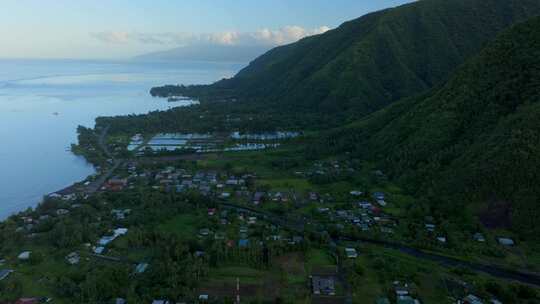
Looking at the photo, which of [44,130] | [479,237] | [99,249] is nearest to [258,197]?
[99,249]

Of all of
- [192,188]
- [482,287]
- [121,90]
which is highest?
[121,90]

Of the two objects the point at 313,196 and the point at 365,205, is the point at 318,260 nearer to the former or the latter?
the point at 365,205

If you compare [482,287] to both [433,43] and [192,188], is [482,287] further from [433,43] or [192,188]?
[433,43]

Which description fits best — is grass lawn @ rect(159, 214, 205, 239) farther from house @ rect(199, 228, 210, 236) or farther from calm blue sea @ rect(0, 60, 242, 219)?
calm blue sea @ rect(0, 60, 242, 219)

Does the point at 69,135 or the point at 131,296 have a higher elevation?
the point at 69,135

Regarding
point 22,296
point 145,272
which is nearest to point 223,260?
point 145,272

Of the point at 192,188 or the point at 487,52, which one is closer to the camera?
the point at 192,188

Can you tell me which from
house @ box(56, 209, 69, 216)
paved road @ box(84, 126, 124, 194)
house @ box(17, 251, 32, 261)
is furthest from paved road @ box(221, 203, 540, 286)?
paved road @ box(84, 126, 124, 194)
